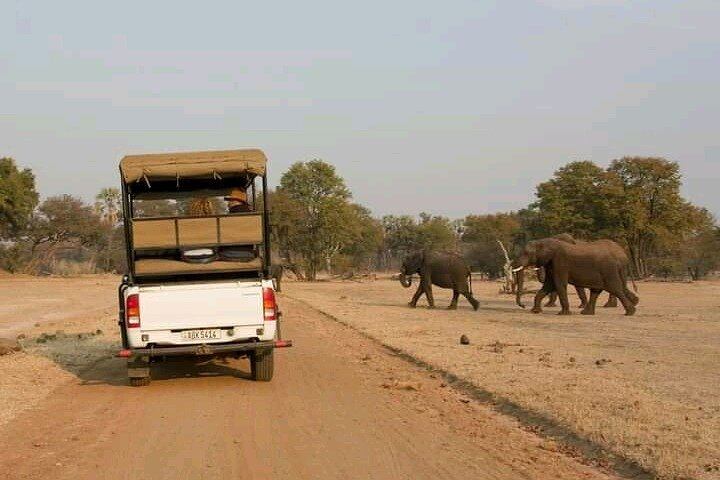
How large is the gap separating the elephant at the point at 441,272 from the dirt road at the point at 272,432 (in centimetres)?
1471

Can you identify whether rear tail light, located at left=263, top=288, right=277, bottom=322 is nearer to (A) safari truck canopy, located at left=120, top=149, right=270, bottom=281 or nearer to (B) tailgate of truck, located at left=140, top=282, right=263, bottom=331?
(B) tailgate of truck, located at left=140, top=282, right=263, bottom=331

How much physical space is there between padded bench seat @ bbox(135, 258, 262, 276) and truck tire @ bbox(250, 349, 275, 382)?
48.6 inches

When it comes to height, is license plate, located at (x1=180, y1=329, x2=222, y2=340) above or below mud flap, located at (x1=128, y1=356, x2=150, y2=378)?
above

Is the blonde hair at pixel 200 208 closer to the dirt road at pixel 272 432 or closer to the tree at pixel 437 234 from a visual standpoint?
the dirt road at pixel 272 432

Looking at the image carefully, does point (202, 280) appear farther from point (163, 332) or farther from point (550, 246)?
point (550, 246)

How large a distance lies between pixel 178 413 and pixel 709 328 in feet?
45.7

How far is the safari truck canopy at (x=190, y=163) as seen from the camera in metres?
10.6

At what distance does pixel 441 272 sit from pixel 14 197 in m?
45.8

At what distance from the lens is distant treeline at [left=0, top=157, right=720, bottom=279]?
5116 centimetres

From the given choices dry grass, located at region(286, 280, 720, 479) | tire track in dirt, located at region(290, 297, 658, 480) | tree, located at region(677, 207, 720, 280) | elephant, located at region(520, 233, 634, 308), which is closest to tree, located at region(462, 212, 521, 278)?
tree, located at region(677, 207, 720, 280)

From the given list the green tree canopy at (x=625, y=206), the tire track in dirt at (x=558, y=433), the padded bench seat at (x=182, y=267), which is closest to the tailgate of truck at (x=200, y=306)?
the padded bench seat at (x=182, y=267)

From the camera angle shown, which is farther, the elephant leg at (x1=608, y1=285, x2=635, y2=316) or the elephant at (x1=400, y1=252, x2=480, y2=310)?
the elephant at (x1=400, y1=252, x2=480, y2=310)

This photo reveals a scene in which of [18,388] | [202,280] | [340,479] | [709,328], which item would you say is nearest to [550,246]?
[709,328]

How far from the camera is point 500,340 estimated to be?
15.3 metres
